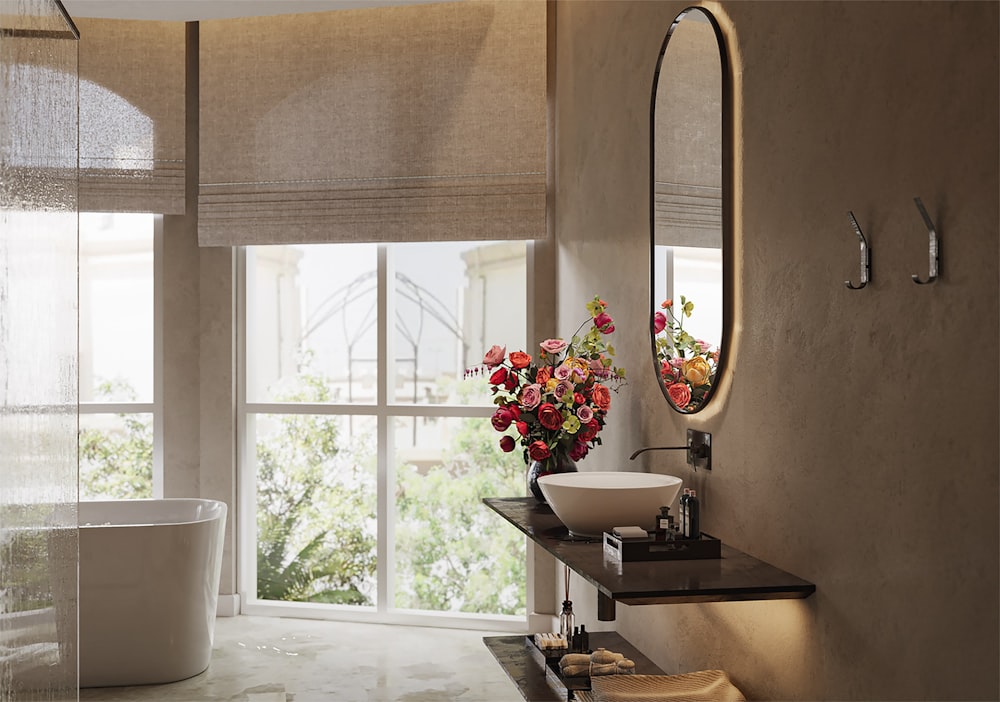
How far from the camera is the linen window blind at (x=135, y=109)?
4688mm

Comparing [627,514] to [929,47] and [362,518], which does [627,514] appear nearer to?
[929,47]

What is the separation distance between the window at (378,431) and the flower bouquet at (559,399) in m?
1.18

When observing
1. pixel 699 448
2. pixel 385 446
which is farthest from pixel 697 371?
pixel 385 446

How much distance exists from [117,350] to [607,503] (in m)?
3.24

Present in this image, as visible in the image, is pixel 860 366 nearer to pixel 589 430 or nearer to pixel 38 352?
pixel 589 430

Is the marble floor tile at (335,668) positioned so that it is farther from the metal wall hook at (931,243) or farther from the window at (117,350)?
the metal wall hook at (931,243)

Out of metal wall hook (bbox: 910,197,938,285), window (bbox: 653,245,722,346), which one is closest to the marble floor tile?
window (bbox: 653,245,722,346)

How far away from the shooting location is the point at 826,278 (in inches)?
78.4

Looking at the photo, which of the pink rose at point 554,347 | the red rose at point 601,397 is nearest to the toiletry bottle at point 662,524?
the red rose at point 601,397

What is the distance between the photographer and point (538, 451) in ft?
10.6

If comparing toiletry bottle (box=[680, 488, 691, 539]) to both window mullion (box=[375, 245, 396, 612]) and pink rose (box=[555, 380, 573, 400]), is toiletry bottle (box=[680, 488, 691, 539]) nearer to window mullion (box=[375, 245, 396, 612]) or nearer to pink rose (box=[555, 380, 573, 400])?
pink rose (box=[555, 380, 573, 400])

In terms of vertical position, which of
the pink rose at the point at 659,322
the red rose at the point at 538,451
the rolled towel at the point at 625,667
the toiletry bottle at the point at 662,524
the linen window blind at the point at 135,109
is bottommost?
the rolled towel at the point at 625,667

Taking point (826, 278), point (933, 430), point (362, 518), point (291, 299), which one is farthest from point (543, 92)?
point (933, 430)

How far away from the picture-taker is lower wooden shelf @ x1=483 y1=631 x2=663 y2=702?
106 inches
